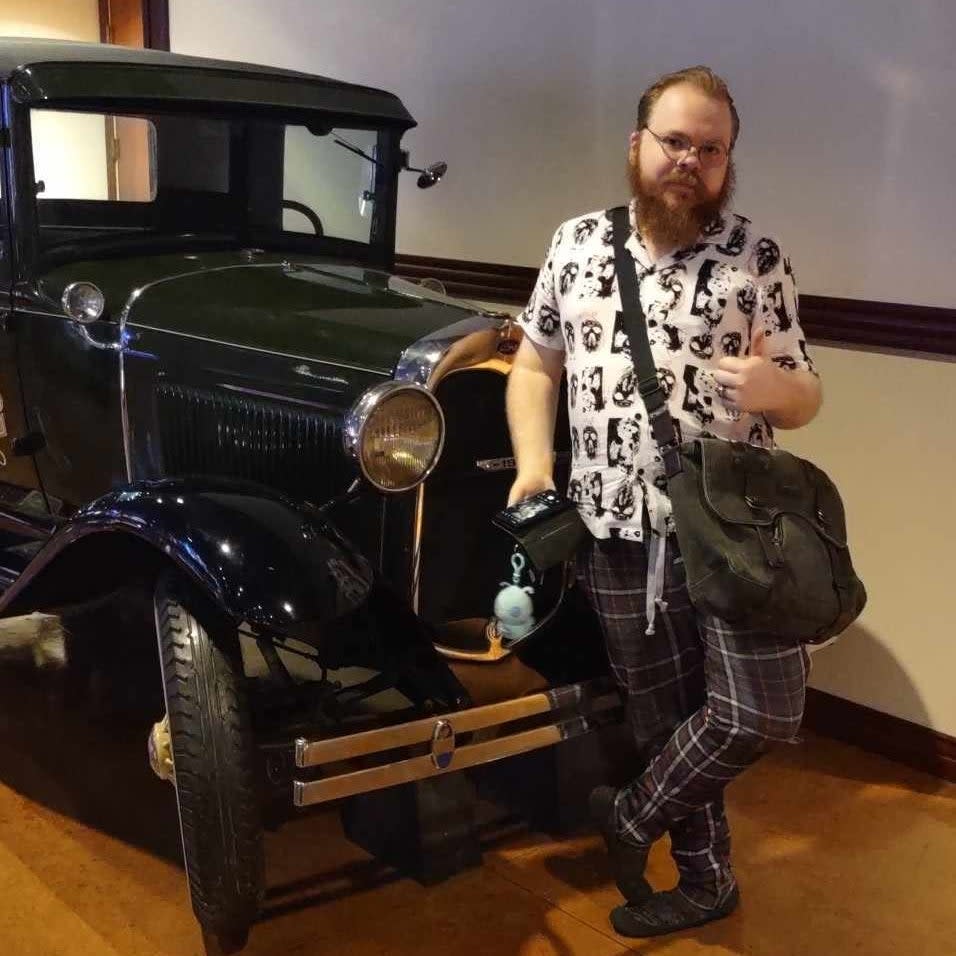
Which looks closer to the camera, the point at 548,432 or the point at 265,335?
the point at 548,432

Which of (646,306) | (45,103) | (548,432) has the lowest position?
(548,432)

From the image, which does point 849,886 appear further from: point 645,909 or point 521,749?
point 521,749

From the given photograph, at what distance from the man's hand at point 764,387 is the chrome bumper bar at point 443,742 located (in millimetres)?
698

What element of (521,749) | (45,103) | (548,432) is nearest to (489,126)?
(45,103)

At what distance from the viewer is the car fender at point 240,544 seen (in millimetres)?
2029

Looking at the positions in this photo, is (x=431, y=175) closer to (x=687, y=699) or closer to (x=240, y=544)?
(x=240, y=544)

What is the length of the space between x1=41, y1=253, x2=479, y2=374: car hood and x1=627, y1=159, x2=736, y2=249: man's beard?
523 millimetres

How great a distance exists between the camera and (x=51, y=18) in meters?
6.05

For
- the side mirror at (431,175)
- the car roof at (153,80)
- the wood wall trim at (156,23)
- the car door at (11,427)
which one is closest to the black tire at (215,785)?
the car door at (11,427)

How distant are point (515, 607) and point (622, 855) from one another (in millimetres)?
535

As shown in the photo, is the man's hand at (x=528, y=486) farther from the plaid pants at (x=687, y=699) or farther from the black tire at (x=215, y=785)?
the black tire at (x=215, y=785)

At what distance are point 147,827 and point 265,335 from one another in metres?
1.13

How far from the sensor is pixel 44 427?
2941mm

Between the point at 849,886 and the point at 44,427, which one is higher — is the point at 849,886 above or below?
below
